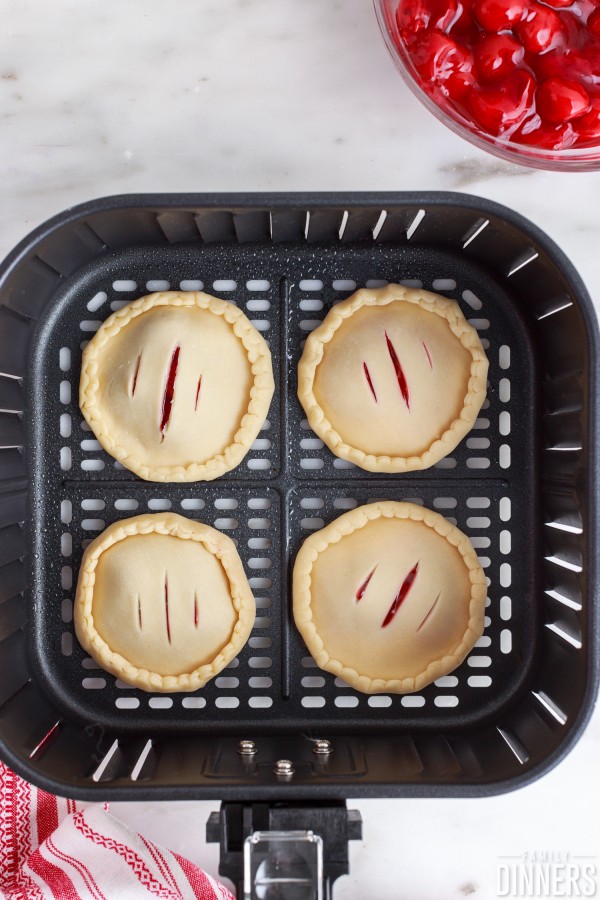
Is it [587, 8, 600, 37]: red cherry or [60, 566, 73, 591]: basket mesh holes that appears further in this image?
[60, 566, 73, 591]: basket mesh holes

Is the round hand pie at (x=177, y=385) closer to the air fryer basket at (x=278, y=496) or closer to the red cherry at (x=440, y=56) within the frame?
the air fryer basket at (x=278, y=496)

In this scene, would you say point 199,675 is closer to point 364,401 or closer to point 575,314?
point 364,401

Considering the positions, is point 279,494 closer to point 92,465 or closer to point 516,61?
point 92,465

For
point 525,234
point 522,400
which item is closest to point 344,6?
point 525,234

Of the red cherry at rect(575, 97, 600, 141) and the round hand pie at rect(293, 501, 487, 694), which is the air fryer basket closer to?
the round hand pie at rect(293, 501, 487, 694)

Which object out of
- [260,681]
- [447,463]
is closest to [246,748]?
[260,681]

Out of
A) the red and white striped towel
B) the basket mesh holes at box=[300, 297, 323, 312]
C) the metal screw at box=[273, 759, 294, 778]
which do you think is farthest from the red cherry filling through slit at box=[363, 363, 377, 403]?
the red and white striped towel

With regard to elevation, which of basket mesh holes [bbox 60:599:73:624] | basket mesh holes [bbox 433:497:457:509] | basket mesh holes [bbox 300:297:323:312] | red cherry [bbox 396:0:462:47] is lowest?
basket mesh holes [bbox 60:599:73:624]
